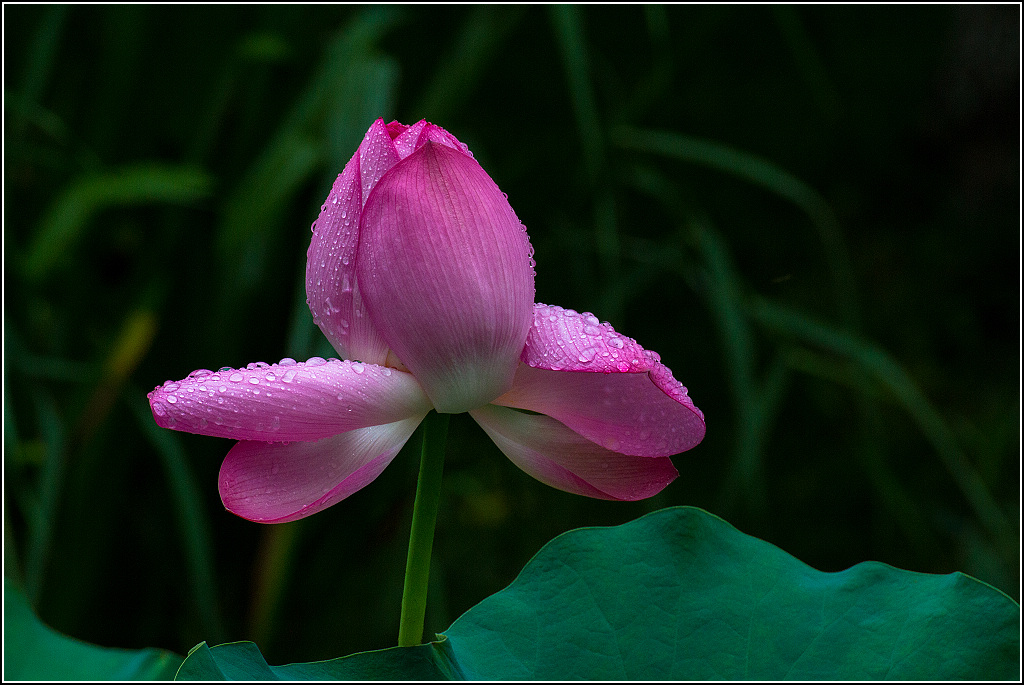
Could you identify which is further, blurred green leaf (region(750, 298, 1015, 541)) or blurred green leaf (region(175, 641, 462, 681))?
blurred green leaf (region(750, 298, 1015, 541))

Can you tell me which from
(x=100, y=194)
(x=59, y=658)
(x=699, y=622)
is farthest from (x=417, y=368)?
(x=100, y=194)

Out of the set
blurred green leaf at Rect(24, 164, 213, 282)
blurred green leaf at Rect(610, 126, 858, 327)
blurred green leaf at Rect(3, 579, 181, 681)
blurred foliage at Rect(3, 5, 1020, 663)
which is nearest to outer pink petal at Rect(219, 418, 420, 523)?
blurred green leaf at Rect(3, 579, 181, 681)

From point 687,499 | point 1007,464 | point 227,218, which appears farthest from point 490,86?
point 1007,464

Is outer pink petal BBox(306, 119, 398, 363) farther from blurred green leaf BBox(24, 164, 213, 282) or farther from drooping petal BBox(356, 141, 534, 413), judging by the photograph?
blurred green leaf BBox(24, 164, 213, 282)

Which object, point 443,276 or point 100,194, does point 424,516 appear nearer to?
point 443,276

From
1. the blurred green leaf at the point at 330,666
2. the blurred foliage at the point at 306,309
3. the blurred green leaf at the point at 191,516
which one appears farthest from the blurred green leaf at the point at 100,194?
the blurred green leaf at the point at 330,666
